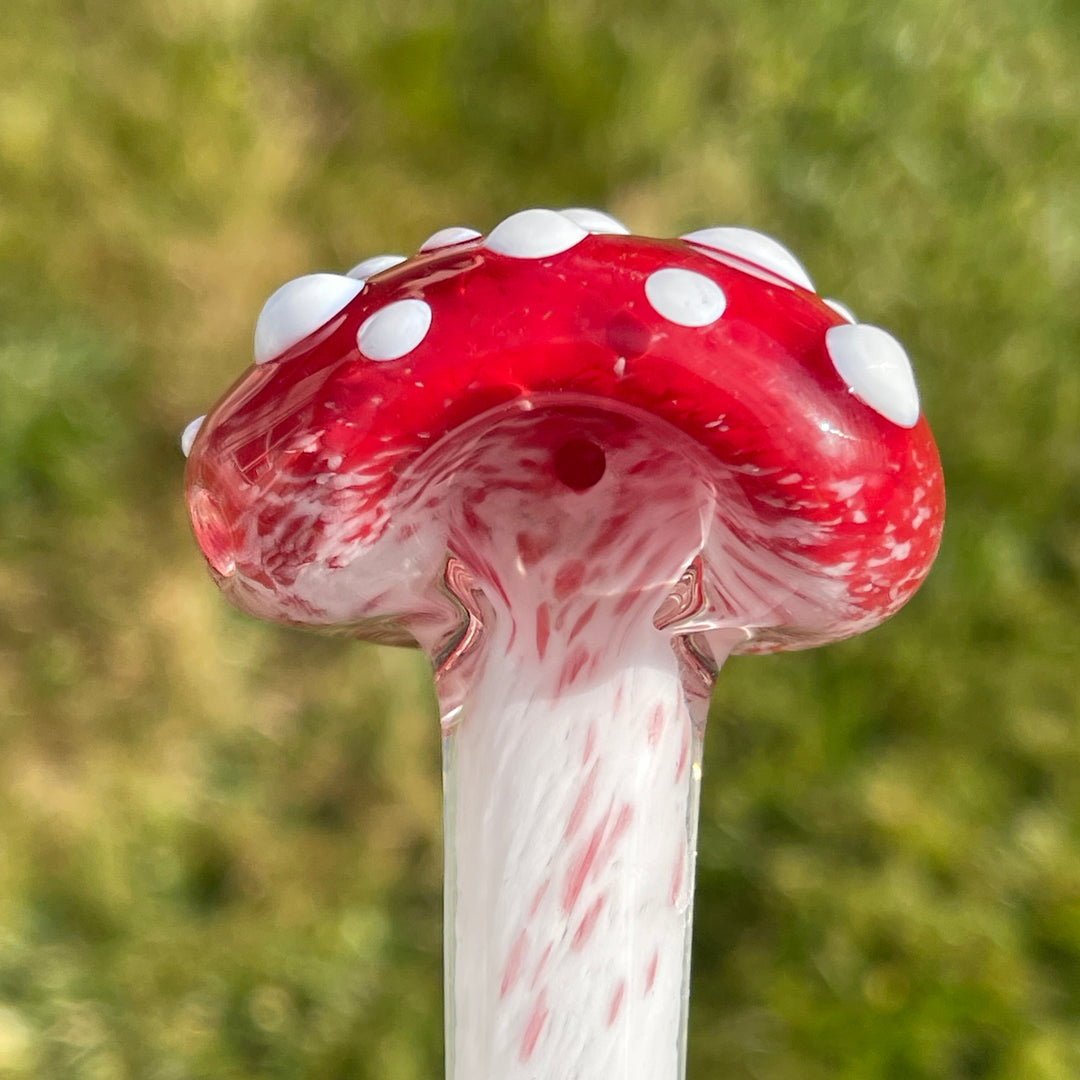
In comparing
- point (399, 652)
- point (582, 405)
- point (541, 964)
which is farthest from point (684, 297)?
point (399, 652)

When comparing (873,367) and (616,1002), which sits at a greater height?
(873,367)

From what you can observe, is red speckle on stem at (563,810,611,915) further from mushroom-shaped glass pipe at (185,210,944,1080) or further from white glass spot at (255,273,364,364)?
white glass spot at (255,273,364,364)

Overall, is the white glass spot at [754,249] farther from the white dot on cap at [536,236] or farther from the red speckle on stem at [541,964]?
the red speckle on stem at [541,964]

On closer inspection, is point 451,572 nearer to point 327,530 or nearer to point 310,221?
point 327,530

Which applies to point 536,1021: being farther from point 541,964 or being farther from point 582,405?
point 582,405

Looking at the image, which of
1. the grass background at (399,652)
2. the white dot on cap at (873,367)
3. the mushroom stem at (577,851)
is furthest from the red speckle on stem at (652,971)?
the grass background at (399,652)

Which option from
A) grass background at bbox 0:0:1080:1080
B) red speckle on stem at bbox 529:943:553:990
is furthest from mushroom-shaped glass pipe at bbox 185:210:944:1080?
grass background at bbox 0:0:1080:1080

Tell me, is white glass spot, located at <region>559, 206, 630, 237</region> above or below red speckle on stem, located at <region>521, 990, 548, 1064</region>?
above
